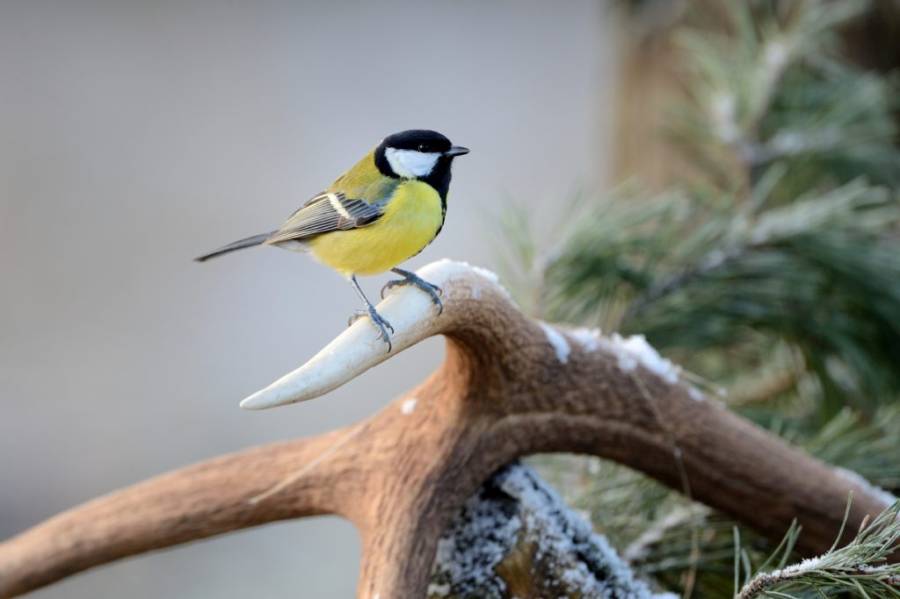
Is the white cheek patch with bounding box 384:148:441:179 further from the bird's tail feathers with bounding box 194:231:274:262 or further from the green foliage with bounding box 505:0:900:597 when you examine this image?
the green foliage with bounding box 505:0:900:597

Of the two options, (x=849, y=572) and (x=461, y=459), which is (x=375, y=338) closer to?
(x=461, y=459)

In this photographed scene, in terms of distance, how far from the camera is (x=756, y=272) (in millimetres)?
917

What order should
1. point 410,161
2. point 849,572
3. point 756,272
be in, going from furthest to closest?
Result: 1. point 756,272
2. point 410,161
3. point 849,572

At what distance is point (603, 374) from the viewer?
1.98ft

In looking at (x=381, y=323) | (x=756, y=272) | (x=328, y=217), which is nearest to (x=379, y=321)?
(x=381, y=323)

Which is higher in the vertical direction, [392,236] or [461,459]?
[392,236]

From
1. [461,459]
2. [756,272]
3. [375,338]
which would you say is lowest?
[756,272]

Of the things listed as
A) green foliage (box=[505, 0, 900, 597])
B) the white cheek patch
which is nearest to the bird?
the white cheek patch

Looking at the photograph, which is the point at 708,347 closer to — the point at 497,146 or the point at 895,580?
the point at 895,580

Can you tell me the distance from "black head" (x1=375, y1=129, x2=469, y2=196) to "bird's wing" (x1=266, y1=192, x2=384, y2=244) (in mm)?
26

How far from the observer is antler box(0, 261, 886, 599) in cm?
53

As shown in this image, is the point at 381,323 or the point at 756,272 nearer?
the point at 381,323

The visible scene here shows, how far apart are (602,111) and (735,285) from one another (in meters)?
0.83

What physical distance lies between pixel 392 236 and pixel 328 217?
5cm
